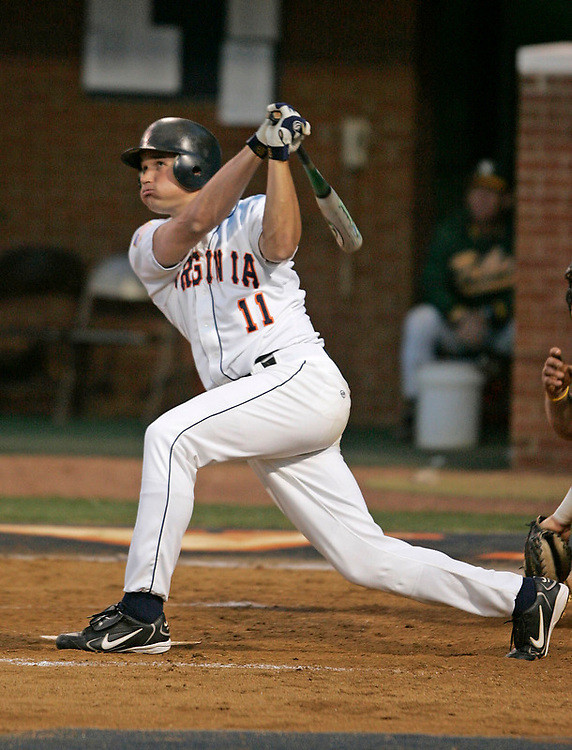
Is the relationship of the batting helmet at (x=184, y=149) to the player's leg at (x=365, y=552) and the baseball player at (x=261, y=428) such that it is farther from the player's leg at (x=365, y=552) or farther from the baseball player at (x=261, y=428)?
the player's leg at (x=365, y=552)

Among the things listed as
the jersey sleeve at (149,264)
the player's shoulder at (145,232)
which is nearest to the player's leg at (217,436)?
the jersey sleeve at (149,264)

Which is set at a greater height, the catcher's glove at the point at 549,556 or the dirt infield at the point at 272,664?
the catcher's glove at the point at 549,556

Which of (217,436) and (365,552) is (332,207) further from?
(365,552)

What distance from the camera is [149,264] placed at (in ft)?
15.1

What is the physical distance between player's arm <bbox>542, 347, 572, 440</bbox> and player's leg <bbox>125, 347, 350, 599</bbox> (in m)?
0.74

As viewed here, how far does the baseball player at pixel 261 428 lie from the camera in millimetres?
4223

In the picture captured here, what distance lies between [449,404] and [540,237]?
1613 mm

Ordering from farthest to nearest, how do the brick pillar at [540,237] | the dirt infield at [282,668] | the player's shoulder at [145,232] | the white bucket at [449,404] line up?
the white bucket at [449,404] → the brick pillar at [540,237] → the player's shoulder at [145,232] → the dirt infield at [282,668]

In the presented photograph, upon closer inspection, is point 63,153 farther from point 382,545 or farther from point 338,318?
point 382,545

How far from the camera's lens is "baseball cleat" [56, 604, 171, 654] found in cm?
431

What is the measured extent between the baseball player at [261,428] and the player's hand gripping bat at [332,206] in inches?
6.1

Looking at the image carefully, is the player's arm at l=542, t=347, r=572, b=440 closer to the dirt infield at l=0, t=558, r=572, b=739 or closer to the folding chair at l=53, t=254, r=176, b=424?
the dirt infield at l=0, t=558, r=572, b=739

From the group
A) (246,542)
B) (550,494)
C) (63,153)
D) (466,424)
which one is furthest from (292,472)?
(63,153)

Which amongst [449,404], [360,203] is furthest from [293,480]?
[360,203]
